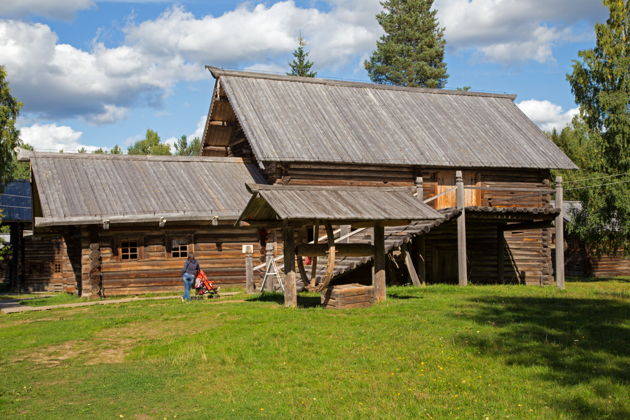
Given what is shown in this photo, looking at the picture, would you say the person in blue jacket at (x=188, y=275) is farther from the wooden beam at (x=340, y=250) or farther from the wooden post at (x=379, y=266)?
the wooden post at (x=379, y=266)

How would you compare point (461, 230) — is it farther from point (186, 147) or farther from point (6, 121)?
point (186, 147)

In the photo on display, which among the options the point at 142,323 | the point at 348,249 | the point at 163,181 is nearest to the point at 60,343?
the point at 142,323

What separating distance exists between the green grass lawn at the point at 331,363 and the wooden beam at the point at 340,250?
4.52ft

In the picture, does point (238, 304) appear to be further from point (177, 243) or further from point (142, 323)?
point (177, 243)

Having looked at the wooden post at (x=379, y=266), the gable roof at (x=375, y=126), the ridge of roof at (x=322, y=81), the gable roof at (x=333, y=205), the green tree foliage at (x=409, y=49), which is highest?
the green tree foliage at (x=409, y=49)

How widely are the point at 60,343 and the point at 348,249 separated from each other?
22.1 feet

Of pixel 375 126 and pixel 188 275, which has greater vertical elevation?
pixel 375 126

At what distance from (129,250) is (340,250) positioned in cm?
1107

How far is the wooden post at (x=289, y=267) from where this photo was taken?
1620 centimetres

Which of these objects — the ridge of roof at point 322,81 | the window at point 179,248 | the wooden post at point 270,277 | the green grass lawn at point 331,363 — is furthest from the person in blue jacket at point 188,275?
the ridge of roof at point 322,81

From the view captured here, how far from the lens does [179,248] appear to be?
25.4 meters

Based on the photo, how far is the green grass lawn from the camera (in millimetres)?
8508

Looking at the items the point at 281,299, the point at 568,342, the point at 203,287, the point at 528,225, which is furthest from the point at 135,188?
the point at 568,342

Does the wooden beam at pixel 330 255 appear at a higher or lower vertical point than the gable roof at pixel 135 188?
lower
